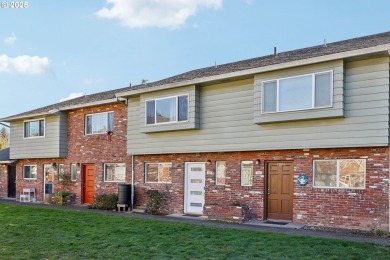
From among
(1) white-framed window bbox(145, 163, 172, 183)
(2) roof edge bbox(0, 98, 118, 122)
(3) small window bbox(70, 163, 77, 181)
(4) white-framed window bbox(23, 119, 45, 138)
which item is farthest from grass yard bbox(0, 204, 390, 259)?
(4) white-framed window bbox(23, 119, 45, 138)

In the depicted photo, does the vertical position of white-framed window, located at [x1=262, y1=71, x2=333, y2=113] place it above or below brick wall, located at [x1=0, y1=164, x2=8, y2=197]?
above

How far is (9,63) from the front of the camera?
22641 millimetres

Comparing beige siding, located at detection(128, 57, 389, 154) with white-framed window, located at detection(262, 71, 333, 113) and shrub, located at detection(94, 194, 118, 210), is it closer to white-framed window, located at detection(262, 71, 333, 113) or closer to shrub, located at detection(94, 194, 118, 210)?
white-framed window, located at detection(262, 71, 333, 113)

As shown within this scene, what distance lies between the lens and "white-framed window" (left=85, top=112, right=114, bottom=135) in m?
17.7

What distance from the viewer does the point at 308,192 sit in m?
11.8

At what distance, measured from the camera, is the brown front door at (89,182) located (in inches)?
729

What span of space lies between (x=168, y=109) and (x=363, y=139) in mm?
7243

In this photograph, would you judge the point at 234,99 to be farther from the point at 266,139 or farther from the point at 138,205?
the point at 138,205

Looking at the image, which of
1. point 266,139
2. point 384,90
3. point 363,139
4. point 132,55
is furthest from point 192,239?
point 132,55

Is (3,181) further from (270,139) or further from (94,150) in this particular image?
(270,139)

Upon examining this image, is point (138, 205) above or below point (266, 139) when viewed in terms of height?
below

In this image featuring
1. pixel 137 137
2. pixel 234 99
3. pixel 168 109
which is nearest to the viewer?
pixel 234 99

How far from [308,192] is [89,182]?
11.3 metres

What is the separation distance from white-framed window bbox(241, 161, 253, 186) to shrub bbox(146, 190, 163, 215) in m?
3.75
